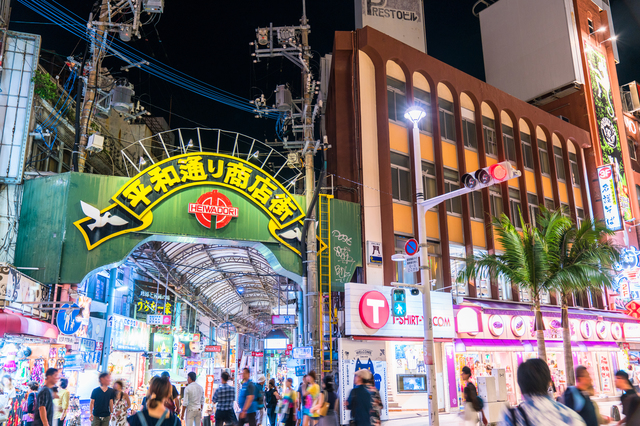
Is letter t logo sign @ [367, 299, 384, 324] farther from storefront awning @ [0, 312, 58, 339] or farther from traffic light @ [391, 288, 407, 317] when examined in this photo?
storefront awning @ [0, 312, 58, 339]

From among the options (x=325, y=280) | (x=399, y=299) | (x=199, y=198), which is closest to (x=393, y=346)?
(x=325, y=280)

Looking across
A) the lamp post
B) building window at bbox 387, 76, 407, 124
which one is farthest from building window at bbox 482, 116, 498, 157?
the lamp post

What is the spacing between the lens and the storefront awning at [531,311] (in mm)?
23938

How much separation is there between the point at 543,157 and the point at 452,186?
928cm

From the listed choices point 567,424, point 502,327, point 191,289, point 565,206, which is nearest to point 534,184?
point 565,206

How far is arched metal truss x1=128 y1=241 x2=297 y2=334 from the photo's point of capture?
24156mm

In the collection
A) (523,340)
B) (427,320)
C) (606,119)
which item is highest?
(606,119)

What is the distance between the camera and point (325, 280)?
66.4ft

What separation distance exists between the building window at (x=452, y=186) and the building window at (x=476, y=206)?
0.77m

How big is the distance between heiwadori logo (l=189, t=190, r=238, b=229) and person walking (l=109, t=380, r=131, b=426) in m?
7.43

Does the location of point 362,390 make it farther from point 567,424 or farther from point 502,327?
point 502,327

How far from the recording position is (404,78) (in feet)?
83.0

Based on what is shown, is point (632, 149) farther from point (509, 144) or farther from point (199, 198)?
point (199, 198)

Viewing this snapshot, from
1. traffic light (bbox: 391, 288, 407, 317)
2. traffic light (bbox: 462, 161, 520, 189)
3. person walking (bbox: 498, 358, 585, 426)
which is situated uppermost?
traffic light (bbox: 462, 161, 520, 189)
